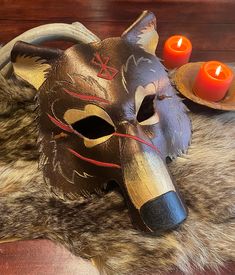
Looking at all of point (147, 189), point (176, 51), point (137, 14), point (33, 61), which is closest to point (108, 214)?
point (147, 189)

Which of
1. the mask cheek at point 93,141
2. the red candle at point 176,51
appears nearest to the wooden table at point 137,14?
the red candle at point 176,51

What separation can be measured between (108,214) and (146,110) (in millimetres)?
196

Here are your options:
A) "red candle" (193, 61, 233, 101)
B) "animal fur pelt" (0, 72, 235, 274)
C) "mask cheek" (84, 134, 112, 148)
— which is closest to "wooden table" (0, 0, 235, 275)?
"red candle" (193, 61, 233, 101)

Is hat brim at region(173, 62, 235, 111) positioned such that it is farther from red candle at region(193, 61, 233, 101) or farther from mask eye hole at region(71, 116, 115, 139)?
mask eye hole at region(71, 116, 115, 139)

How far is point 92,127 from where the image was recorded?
2.59 feet

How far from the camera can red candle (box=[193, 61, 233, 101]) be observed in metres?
0.91

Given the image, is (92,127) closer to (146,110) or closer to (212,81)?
(146,110)

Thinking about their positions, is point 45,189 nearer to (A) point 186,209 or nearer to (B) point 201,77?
(A) point 186,209

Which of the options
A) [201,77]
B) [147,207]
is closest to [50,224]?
[147,207]

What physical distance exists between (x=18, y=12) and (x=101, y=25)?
25cm

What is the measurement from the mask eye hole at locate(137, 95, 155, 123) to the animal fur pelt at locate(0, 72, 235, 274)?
0.11 m

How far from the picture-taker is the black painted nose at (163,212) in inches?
28.1

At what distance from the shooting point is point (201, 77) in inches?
36.4

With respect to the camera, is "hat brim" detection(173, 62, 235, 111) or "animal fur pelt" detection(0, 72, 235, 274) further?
"hat brim" detection(173, 62, 235, 111)
